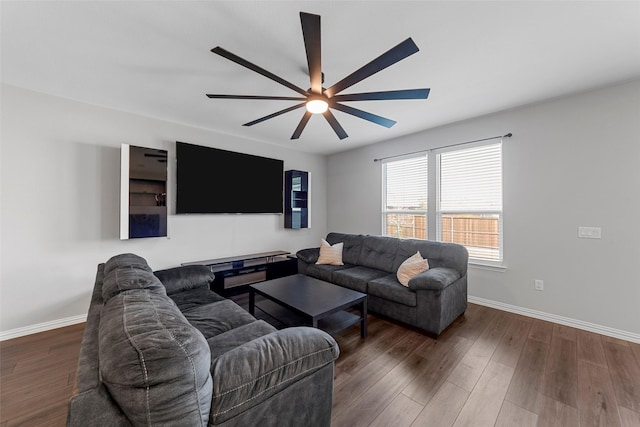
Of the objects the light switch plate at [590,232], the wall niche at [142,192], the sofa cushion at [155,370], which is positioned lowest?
the sofa cushion at [155,370]

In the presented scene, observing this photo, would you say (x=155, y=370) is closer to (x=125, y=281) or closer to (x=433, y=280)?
(x=125, y=281)

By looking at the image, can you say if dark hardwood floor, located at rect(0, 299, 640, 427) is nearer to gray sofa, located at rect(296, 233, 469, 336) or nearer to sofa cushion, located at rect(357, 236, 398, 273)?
gray sofa, located at rect(296, 233, 469, 336)

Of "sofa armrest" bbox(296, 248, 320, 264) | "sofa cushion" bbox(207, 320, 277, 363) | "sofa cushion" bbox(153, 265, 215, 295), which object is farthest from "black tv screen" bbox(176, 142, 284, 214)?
"sofa cushion" bbox(207, 320, 277, 363)

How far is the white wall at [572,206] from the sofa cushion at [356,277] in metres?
1.44

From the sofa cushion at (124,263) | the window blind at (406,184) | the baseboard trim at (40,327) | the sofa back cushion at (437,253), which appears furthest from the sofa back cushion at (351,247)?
the baseboard trim at (40,327)

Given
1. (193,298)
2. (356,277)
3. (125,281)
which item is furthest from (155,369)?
(356,277)

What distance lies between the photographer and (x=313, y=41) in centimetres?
144

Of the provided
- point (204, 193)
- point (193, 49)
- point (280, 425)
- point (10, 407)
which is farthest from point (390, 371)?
point (204, 193)

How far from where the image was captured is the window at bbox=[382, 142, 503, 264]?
11.0 feet

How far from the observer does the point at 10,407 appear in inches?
64.9

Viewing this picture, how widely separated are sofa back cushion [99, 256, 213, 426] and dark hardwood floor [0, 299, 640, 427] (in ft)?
3.64

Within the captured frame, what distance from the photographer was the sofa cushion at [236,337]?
1.57 metres

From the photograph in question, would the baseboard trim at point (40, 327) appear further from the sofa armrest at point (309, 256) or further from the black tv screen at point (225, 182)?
the sofa armrest at point (309, 256)

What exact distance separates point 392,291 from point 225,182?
2.94m
